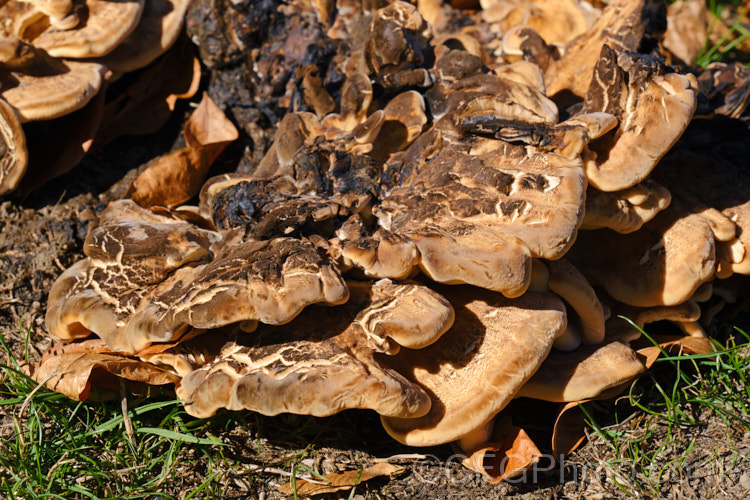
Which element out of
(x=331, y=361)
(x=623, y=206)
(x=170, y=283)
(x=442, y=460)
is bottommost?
(x=442, y=460)

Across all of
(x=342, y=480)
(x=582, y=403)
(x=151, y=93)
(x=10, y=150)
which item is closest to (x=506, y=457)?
(x=582, y=403)

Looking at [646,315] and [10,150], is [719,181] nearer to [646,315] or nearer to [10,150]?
[646,315]

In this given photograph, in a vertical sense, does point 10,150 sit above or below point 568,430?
above

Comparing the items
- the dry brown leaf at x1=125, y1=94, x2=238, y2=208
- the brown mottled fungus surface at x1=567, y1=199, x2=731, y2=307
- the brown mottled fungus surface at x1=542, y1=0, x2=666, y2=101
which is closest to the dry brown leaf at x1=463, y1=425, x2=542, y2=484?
the brown mottled fungus surface at x1=567, y1=199, x2=731, y2=307

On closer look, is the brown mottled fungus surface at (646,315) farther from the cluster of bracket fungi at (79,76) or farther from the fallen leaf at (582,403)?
the cluster of bracket fungi at (79,76)

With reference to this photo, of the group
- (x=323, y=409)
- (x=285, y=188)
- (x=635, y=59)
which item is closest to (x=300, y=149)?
(x=285, y=188)

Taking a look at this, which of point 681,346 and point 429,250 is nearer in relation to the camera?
point 429,250

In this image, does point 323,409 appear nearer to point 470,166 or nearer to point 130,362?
point 130,362
